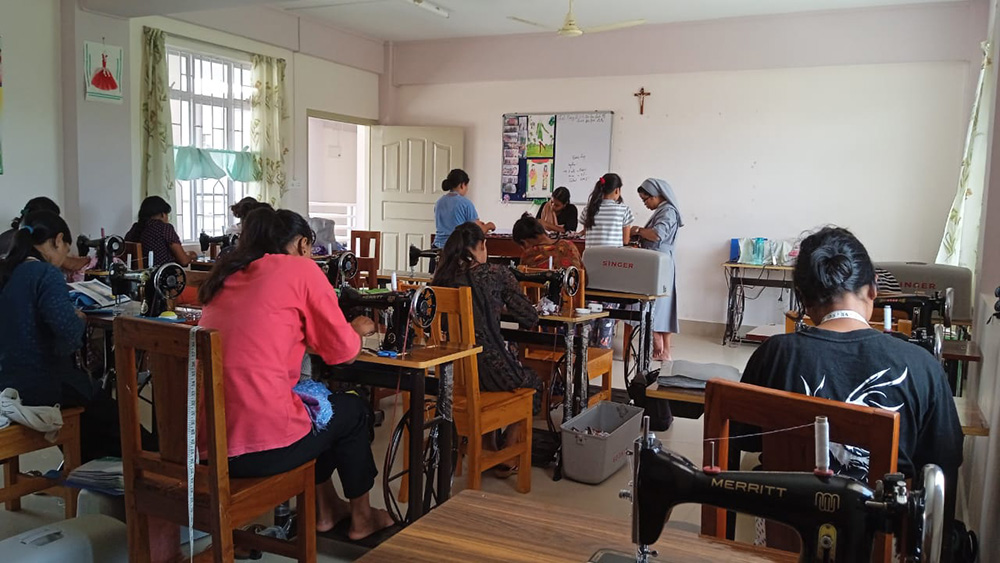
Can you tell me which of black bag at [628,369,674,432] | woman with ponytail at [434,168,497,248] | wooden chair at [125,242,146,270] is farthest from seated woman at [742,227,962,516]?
woman with ponytail at [434,168,497,248]

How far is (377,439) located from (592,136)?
468 cm

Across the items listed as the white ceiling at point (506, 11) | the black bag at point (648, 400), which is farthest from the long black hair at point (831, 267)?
the white ceiling at point (506, 11)

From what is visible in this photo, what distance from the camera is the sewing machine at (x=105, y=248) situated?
4553 millimetres

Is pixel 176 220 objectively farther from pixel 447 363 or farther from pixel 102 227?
pixel 447 363

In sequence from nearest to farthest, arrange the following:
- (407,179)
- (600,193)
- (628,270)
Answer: (628,270)
(600,193)
(407,179)

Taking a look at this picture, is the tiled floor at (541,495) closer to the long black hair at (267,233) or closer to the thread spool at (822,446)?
the long black hair at (267,233)

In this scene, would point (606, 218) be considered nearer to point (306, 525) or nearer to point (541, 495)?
point (541, 495)

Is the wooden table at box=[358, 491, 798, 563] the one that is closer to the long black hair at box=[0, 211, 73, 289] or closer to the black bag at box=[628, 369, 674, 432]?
the black bag at box=[628, 369, 674, 432]

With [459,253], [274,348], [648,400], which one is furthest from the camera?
[459,253]

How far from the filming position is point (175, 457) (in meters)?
2.00

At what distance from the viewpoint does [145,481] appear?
2076mm

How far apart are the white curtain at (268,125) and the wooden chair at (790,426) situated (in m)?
6.58

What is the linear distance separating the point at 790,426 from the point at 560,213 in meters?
5.91

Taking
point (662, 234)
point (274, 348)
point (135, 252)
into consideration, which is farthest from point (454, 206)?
point (274, 348)
